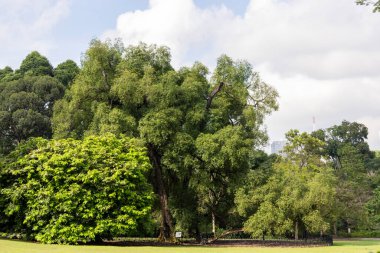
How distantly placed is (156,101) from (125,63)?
2964 mm

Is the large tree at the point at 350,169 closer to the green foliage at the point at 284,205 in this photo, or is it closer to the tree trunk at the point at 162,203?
the green foliage at the point at 284,205

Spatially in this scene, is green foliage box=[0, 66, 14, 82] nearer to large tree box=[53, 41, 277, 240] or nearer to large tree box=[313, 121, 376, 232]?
large tree box=[53, 41, 277, 240]

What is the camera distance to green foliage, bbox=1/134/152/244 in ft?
61.3

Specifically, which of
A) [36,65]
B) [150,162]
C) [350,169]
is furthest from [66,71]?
[350,169]

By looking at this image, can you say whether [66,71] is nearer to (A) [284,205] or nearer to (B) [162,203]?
(B) [162,203]

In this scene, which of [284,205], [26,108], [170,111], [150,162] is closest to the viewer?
[170,111]

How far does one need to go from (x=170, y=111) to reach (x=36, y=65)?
20.9 metres

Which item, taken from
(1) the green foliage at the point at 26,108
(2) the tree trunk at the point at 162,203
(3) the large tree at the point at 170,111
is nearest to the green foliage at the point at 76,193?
(3) the large tree at the point at 170,111

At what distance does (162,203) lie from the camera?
24109mm

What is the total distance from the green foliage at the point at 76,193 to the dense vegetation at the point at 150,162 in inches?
1.9

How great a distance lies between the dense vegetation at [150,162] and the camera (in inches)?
753

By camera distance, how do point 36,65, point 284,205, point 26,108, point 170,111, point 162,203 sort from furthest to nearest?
point 36,65 → point 26,108 → point 284,205 → point 162,203 → point 170,111

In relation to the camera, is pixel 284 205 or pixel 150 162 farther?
pixel 284 205

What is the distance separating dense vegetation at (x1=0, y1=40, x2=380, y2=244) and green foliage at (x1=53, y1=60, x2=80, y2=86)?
13.4 m
